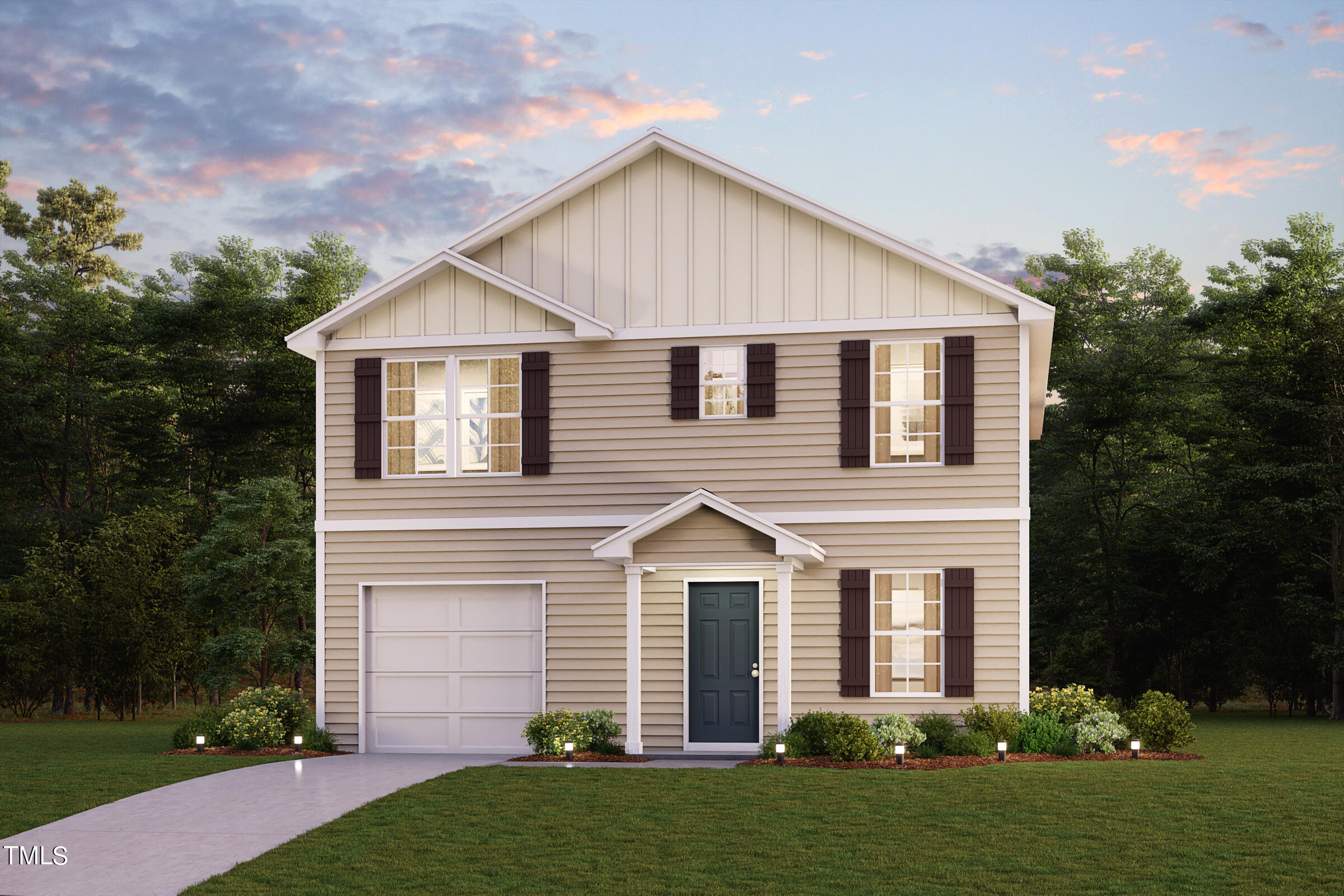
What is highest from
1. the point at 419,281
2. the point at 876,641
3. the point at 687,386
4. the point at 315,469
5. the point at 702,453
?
the point at 419,281

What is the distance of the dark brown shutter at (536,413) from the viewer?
15.1 m

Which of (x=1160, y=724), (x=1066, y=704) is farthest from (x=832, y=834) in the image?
(x=1160, y=724)

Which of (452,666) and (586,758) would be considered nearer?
(586,758)

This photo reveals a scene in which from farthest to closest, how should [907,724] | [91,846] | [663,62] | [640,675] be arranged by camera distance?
[663,62]
[640,675]
[907,724]
[91,846]

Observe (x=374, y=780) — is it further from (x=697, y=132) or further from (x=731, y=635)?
(x=697, y=132)

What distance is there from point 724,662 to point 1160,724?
17.3 ft

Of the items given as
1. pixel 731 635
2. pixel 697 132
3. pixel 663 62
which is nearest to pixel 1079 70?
pixel 663 62

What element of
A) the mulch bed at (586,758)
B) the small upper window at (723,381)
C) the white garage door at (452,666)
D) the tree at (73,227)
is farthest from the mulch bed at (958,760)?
the tree at (73,227)

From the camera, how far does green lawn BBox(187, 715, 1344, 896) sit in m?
7.51

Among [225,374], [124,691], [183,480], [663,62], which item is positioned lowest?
[124,691]

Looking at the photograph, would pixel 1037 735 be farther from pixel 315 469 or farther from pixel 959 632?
pixel 315 469

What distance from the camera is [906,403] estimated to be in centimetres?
1449

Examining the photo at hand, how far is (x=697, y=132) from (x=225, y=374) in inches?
814

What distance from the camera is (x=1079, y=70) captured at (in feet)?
71.4
